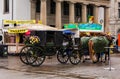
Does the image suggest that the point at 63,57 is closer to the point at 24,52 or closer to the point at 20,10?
the point at 24,52

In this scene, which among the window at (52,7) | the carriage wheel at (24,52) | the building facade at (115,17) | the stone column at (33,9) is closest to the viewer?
the carriage wheel at (24,52)

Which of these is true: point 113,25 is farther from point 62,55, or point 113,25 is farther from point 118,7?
point 62,55

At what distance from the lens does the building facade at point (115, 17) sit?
73.1m

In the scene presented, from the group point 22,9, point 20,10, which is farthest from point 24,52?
point 22,9

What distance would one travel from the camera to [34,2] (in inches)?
2009

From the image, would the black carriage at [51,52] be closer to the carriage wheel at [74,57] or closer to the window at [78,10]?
the carriage wheel at [74,57]

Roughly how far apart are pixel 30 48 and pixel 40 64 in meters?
1.01

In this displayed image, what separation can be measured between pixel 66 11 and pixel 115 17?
1985 cm

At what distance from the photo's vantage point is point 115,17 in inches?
2879

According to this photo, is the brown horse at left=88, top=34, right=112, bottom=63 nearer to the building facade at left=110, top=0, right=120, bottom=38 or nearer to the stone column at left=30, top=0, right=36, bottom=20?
the stone column at left=30, top=0, right=36, bottom=20

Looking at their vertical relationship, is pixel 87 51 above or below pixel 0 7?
below

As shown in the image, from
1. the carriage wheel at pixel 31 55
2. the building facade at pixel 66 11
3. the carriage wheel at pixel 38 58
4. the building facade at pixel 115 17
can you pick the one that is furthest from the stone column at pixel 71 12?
the carriage wheel at pixel 31 55

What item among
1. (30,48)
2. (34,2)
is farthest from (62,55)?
(34,2)

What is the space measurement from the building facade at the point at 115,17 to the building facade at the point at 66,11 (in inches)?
462
